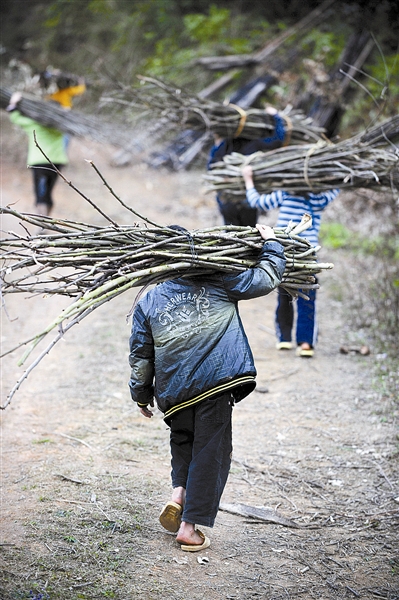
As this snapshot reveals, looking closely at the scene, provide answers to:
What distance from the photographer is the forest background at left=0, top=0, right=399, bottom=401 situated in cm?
851

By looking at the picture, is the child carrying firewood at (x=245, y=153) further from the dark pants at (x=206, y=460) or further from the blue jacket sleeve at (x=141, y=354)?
the dark pants at (x=206, y=460)

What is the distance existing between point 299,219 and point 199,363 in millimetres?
2613

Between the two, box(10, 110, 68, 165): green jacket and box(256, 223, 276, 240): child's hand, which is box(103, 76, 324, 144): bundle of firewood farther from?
box(256, 223, 276, 240): child's hand

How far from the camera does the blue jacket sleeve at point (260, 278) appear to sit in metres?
2.65

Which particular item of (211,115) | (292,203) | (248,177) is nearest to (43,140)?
(211,115)

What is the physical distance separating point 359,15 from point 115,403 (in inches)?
397

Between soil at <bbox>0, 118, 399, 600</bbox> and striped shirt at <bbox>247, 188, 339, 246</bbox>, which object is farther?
striped shirt at <bbox>247, 188, 339, 246</bbox>

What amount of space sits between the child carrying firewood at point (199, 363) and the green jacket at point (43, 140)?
16.4 feet

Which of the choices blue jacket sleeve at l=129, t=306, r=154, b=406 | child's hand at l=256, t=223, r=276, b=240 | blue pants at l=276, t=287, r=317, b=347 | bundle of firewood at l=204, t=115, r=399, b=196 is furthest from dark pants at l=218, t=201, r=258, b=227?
blue jacket sleeve at l=129, t=306, r=154, b=406

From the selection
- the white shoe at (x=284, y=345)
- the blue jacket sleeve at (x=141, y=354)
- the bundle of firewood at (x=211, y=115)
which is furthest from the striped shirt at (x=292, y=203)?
the blue jacket sleeve at (x=141, y=354)

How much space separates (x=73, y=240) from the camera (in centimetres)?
256

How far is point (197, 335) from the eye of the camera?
2645mm

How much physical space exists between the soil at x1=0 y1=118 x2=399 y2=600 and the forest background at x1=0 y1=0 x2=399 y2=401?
2.03 meters

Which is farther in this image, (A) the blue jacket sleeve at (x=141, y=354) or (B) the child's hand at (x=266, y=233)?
(B) the child's hand at (x=266, y=233)
